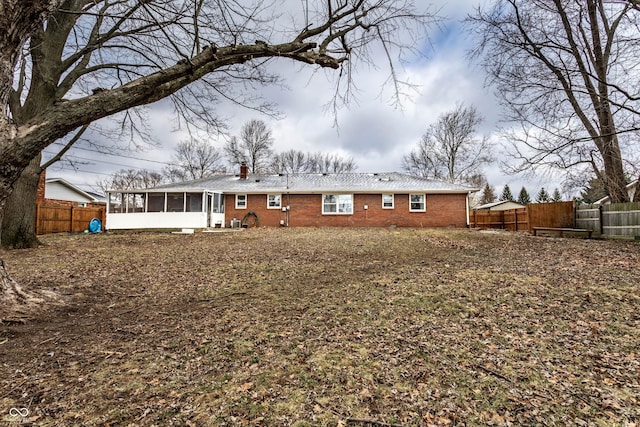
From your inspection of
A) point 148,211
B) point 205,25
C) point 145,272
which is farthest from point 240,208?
point 205,25

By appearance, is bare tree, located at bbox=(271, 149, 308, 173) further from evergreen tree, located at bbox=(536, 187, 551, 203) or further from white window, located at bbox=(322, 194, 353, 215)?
evergreen tree, located at bbox=(536, 187, 551, 203)

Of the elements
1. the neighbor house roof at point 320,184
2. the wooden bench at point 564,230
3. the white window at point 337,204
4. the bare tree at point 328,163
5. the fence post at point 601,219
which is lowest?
the wooden bench at point 564,230

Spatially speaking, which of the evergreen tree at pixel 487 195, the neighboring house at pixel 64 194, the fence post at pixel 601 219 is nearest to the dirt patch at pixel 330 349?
the fence post at pixel 601 219

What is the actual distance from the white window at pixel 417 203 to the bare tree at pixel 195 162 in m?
27.2

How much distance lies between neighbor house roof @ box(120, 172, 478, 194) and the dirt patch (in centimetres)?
1257

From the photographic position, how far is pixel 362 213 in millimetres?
18953

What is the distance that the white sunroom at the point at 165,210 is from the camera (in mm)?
17406

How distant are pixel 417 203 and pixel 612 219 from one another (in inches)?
348

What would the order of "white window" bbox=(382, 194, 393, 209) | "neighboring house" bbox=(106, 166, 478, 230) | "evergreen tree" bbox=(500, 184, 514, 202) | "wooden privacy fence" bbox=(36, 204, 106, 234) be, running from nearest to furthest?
"wooden privacy fence" bbox=(36, 204, 106, 234) → "neighboring house" bbox=(106, 166, 478, 230) → "white window" bbox=(382, 194, 393, 209) → "evergreen tree" bbox=(500, 184, 514, 202)

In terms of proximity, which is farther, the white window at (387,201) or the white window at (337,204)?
the white window at (337,204)

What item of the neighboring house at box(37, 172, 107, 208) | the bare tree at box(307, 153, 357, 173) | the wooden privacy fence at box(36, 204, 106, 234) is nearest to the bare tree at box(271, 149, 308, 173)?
the bare tree at box(307, 153, 357, 173)

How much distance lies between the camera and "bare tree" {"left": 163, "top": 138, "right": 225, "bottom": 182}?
1487 inches

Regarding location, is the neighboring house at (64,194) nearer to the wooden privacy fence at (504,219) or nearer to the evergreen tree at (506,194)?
the wooden privacy fence at (504,219)

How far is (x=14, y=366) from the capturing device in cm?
272
